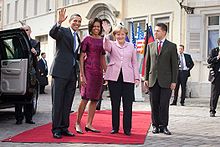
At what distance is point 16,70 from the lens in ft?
28.1

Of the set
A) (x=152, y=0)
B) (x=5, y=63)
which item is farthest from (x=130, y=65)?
(x=152, y=0)

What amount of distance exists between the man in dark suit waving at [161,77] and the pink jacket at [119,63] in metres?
0.41

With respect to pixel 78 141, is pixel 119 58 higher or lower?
higher

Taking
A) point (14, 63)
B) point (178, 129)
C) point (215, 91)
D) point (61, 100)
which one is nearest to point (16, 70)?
point (14, 63)

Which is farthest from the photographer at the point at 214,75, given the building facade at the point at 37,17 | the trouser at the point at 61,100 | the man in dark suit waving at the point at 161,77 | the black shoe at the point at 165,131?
the building facade at the point at 37,17

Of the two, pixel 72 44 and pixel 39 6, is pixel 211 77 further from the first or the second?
pixel 39 6

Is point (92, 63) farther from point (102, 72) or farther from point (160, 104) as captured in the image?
point (160, 104)

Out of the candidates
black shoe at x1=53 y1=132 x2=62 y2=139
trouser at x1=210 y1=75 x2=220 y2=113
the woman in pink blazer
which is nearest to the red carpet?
black shoe at x1=53 y1=132 x2=62 y2=139

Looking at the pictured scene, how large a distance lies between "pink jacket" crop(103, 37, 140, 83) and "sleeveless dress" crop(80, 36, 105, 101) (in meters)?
0.14

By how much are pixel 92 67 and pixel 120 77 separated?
0.52 metres

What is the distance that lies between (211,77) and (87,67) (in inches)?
169

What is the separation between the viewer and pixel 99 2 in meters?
24.0

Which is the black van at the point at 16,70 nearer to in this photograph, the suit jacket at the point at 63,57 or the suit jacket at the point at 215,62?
the suit jacket at the point at 63,57

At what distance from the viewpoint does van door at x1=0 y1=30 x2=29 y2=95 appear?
27.9ft
